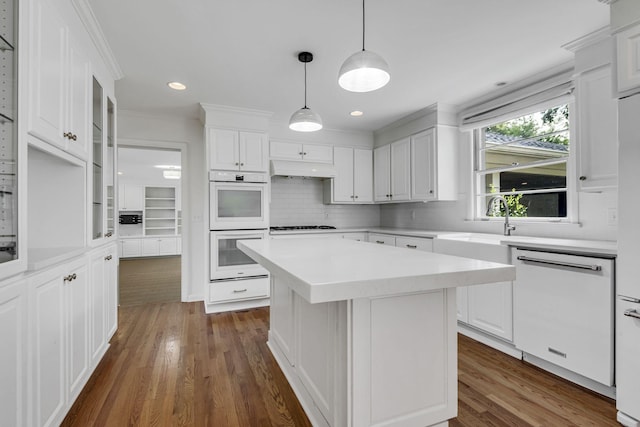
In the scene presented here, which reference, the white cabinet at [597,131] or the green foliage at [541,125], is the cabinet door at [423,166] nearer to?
the green foliage at [541,125]

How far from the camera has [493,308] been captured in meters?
2.63

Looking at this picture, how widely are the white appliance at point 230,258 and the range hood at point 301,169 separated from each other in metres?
0.89

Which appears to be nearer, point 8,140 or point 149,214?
point 8,140

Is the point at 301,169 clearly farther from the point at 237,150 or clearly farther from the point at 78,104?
the point at 78,104

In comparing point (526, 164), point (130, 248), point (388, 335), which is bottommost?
point (130, 248)

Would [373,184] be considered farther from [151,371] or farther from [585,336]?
[151,371]

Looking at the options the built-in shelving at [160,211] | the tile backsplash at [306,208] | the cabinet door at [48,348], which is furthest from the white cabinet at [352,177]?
the built-in shelving at [160,211]

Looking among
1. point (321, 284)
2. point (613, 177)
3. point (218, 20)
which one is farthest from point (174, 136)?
point (613, 177)

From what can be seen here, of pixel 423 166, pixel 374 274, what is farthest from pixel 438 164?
pixel 374 274

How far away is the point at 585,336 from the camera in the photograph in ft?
6.59

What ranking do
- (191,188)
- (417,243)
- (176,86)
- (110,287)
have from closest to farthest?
1. (110,287)
2. (176,86)
3. (417,243)
4. (191,188)

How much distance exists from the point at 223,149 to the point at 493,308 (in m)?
3.27

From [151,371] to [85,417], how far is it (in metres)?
0.53

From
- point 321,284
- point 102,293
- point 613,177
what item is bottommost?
point 102,293
